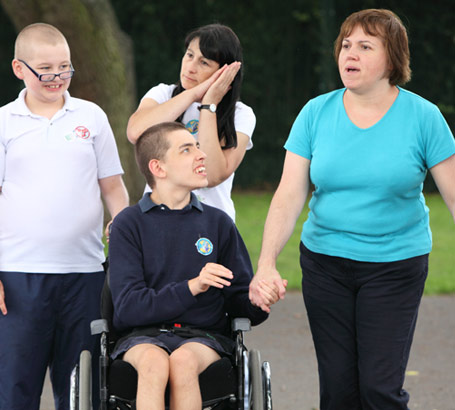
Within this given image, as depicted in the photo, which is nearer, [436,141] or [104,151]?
[436,141]

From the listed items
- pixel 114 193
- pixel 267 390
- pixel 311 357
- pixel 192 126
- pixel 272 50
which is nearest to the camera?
pixel 267 390

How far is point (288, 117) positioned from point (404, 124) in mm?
15060

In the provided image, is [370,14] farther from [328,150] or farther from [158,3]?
[158,3]

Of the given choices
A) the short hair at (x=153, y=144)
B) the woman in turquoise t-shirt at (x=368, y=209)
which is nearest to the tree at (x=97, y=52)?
the short hair at (x=153, y=144)

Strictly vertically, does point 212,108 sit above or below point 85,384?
above

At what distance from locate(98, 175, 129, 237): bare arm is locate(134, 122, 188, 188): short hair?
26cm

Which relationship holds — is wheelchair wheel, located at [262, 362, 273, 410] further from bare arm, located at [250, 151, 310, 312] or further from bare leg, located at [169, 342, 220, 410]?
bare arm, located at [250, 151, 310, 312]

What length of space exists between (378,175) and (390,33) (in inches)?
23.4

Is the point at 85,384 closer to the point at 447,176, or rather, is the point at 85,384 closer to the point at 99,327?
the point at 99,327

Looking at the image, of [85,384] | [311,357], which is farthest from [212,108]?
[311,357]

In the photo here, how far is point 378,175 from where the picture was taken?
3.52 metres

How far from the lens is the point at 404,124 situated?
11.6 feet

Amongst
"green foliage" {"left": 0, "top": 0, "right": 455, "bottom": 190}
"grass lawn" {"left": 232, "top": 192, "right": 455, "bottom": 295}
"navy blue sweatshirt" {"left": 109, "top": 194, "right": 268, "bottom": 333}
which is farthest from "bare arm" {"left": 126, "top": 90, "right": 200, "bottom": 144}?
"green foliage" {"left": 0, "top": 0, "right": 455, "bottom": 190}

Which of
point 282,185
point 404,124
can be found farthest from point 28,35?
point 404,124
